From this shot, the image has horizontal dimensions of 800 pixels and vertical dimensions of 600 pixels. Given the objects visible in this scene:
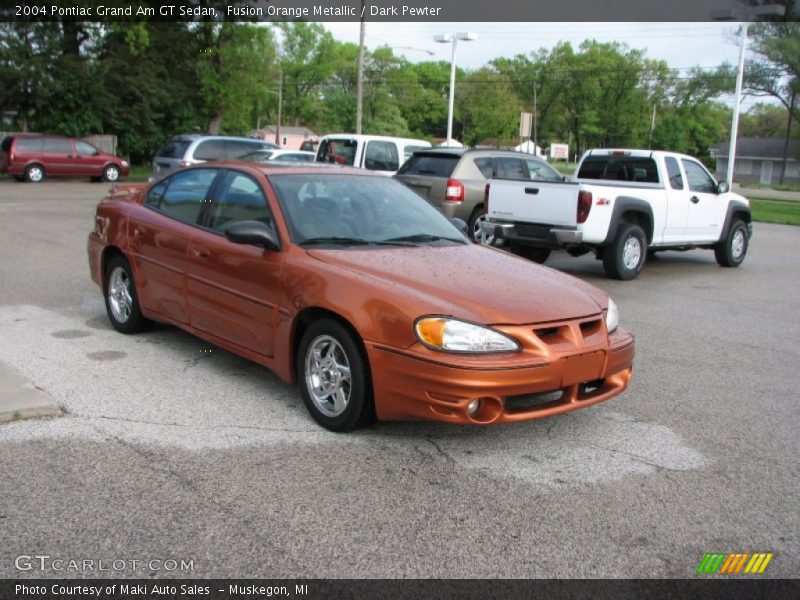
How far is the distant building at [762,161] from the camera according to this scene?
84438 millimetres

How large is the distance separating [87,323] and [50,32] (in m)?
29.4

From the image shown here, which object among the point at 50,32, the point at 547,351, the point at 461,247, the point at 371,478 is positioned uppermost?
the point at 50,32

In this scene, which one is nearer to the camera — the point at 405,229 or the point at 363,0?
the point at 405,229

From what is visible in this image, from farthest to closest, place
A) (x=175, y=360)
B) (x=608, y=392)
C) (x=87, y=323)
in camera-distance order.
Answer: (x=87, y=323) → (x=175, y=360) → (x=608, y=392)

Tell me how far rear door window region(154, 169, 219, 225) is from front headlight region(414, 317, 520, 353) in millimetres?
2478

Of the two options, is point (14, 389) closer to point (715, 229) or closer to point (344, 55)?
point (715, 229)

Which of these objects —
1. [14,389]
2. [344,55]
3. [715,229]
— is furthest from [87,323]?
[344,55]

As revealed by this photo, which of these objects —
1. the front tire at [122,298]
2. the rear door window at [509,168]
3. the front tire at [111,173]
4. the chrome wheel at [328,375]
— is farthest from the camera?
the front tire at [111,173]

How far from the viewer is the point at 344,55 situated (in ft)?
355

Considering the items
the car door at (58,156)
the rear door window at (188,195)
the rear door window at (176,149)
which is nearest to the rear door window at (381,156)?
the rear door window at (176,149)

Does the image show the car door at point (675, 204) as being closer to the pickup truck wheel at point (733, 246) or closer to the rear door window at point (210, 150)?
the pickup truck wheel at point (733, 246)

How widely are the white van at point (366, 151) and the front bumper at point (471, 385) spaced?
12.4m

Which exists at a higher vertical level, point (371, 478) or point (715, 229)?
point (715, 229)

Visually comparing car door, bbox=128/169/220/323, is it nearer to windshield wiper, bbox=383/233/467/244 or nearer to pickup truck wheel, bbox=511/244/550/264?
windshield wiper, bbox=383/233/467/244
